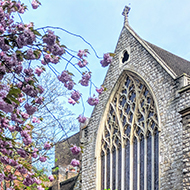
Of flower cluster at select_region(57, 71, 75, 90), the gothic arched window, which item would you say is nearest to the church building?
the gothic arched window

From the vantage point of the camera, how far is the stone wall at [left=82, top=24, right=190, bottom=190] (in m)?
14.3

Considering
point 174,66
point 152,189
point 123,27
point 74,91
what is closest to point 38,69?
point 74,91

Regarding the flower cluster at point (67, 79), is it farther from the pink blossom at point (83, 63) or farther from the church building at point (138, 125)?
the church building at point (138, 125)

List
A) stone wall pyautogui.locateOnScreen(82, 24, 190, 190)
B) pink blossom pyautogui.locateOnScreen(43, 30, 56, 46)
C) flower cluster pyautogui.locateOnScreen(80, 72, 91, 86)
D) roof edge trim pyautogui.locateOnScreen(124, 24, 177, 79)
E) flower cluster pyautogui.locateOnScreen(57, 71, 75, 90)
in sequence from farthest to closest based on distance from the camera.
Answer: roof edge trim pyautogui.locateOnScreen(124, 24, 177, 79) → stone wall pyautogui.locateOnScreen(82, 24, 190, 190) → flower cluster pyautogui.locateOnScreen(80, 72, 91, 86) → flower cluster pyautogui.locateOnScreen(57, 71, 75, 90) → pink blossom pyautogui.locateOnScreen(43, 30, 56, 46)

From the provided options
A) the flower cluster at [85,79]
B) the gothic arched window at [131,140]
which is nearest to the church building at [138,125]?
the gothic arched window at [131,140]

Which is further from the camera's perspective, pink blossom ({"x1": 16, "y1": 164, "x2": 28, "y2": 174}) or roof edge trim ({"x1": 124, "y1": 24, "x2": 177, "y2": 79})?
roof edge trim ({"x1": 124, "y1": 24, "x2": 177, "y2": 79})

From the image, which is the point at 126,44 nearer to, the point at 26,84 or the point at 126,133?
the point at 126,133

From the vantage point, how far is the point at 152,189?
15125 millimetres

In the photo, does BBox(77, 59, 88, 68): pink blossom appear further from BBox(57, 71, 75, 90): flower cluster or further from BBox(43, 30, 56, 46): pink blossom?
BBox(43, 30, 56, 46): pink blossom

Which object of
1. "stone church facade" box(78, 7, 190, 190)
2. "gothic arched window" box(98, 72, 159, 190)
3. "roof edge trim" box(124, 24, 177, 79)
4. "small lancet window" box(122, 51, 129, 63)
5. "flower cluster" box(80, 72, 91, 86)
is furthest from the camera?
"small lancet window" box(122, 51, 129, 63)

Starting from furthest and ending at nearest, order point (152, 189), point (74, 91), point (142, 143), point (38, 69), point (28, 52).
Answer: point (142, 143), point (152, 189), point (38, 69), point (74, 91), point (28, 52)

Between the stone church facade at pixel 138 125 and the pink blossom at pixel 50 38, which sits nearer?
the pink blossom at pixel 50 38

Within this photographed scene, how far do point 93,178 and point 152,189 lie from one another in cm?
371

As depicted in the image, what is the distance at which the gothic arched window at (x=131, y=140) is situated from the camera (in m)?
15.8
